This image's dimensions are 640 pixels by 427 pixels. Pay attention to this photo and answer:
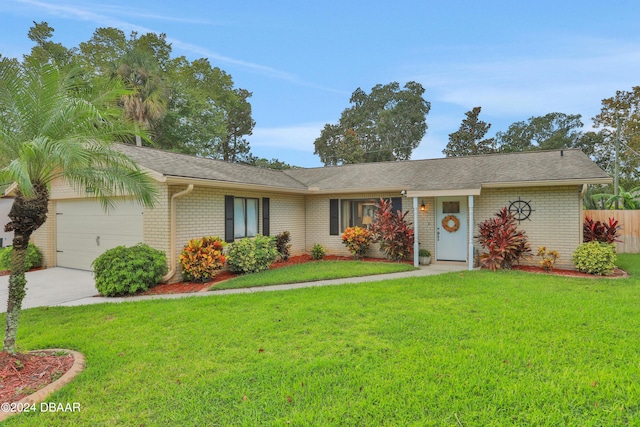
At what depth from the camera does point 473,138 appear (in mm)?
31734

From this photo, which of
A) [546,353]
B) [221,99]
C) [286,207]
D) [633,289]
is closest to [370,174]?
[286,207]

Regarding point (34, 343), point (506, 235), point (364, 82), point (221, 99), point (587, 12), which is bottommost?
point (34, 343)

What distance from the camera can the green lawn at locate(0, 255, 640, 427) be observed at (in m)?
2.72

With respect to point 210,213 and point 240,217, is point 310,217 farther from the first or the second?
point 210,213

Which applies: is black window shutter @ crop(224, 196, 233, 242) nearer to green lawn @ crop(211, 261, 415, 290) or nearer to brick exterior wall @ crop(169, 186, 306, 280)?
brick exterior wall @ crop(169, 186, 306, 280)

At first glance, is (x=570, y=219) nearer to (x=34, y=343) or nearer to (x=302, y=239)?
(x=302, y=239)

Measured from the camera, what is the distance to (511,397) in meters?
2.89

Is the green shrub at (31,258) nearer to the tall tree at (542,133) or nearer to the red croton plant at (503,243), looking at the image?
the red croton plant at (503,243)

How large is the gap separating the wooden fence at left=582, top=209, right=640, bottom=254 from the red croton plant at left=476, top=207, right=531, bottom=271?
20.8 ft

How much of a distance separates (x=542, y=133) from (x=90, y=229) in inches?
1573

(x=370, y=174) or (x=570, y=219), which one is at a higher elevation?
(x=370, y=174)

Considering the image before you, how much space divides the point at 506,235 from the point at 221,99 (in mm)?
26223

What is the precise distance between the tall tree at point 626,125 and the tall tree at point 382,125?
53.7ft

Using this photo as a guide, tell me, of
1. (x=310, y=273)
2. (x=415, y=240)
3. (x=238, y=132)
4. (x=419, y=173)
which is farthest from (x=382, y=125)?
(x=310, y=273)
